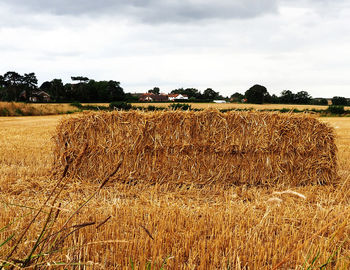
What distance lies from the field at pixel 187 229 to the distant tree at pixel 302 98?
73925 millimetres

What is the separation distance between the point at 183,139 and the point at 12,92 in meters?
78.9

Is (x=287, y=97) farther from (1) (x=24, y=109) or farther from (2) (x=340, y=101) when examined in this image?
(1) (x=24, y=109)

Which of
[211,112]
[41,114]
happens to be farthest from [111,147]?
[41,114]

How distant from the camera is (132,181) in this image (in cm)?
658

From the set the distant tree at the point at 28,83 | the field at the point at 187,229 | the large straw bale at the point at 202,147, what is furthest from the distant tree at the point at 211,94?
the field at the point at 187,229

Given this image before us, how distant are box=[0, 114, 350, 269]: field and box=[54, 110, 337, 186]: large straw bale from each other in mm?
380

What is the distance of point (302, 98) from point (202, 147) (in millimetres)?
76068

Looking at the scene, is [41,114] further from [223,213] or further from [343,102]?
[343,102]

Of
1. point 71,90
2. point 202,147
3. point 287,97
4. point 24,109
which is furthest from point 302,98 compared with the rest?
point 202,147

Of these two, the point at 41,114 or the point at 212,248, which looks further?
the point at 41,114

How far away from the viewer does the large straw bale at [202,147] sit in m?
6.51

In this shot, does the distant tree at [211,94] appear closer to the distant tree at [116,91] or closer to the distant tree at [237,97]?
the distant tree at [237,97]

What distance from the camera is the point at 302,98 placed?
75.4m

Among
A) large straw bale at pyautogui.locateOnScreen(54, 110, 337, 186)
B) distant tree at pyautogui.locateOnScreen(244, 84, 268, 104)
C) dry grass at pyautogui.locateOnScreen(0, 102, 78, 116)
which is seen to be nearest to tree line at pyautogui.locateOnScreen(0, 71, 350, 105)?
distant tree at pyautogui.locateOnScreen(244, 84, 268, 104)
